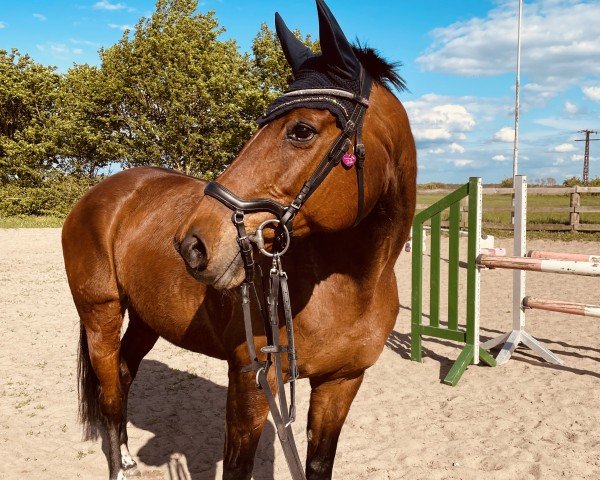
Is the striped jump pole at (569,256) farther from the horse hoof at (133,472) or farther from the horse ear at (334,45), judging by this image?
Answer: the horse hoof at (133,472)

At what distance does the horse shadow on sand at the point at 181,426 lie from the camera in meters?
3.45

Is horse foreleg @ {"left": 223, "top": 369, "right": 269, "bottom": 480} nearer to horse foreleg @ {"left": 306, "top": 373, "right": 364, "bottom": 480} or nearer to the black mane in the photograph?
horse foreleg @ {"left": 306, "top": 373, "right": 364, "bottom": 480}

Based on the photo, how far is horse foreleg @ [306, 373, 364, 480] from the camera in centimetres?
232

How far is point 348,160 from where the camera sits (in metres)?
1.60

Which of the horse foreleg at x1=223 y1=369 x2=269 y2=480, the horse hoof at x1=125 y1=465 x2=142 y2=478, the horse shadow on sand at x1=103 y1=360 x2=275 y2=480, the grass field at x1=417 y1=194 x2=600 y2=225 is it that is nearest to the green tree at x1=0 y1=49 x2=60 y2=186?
the grass field at x1=417 y1=194 x2=600 y2=225

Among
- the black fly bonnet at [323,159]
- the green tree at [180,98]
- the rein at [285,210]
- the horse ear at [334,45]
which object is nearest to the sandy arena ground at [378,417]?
the rein at [285,210]

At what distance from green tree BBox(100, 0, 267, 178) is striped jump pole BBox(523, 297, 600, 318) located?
20.1m

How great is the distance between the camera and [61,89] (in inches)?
1072

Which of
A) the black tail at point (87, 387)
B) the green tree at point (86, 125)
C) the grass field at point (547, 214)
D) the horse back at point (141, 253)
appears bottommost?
the grass field at point (547, 214)

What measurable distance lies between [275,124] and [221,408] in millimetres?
3496

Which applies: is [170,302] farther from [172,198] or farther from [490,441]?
[490,441]

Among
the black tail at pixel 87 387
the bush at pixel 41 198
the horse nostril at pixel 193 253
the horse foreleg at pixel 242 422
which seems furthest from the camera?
the bush at pixel 41 198

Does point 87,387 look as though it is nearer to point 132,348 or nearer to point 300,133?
point 132,348

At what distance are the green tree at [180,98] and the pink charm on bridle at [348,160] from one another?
23.1m
